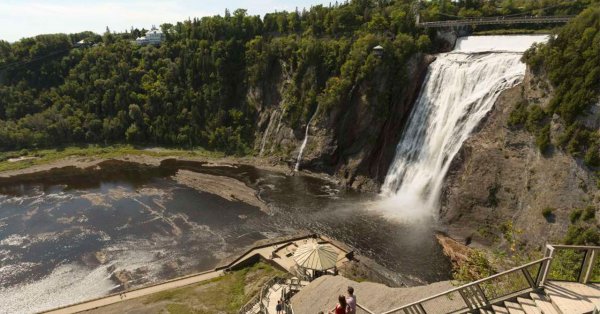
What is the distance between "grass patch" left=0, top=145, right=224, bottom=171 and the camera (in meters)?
84.1

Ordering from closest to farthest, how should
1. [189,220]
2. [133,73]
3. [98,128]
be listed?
[189,220], [98,128], [133,73]

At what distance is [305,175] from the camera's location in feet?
227

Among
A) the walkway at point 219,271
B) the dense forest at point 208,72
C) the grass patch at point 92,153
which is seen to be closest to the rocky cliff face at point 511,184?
the walkway at point 219,271

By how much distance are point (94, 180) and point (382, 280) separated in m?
56.9

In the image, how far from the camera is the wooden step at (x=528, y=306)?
1418cm

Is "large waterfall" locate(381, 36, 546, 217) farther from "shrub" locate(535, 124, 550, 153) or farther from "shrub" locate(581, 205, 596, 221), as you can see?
"shrub" locate(581, 205, 596, 221)

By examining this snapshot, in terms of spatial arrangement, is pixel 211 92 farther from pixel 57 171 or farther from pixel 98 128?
pixel 57 171

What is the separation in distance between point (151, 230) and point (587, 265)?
47.8 m

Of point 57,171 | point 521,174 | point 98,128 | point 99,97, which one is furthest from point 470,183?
point 99,97

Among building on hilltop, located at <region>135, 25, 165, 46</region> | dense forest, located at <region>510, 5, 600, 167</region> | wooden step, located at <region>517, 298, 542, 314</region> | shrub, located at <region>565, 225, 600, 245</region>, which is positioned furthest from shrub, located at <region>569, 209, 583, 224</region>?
building on hilltop, located at <region>135, 25, 165, 46</region>

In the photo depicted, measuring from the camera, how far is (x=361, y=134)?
6638cm

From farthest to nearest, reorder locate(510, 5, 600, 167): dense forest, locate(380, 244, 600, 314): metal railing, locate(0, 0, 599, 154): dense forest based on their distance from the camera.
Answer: locate(0, 0, 599, 154): dense forest
locate(510, 5, 600, 167): dense forest
locate(380, 244, 600, 314): metal railing

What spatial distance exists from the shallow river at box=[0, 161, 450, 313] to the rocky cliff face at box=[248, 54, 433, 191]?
14.7ft

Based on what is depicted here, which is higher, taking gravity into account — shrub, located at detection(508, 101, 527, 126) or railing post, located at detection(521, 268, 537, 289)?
shrub, located at detection(508, 101, 527, 126)
